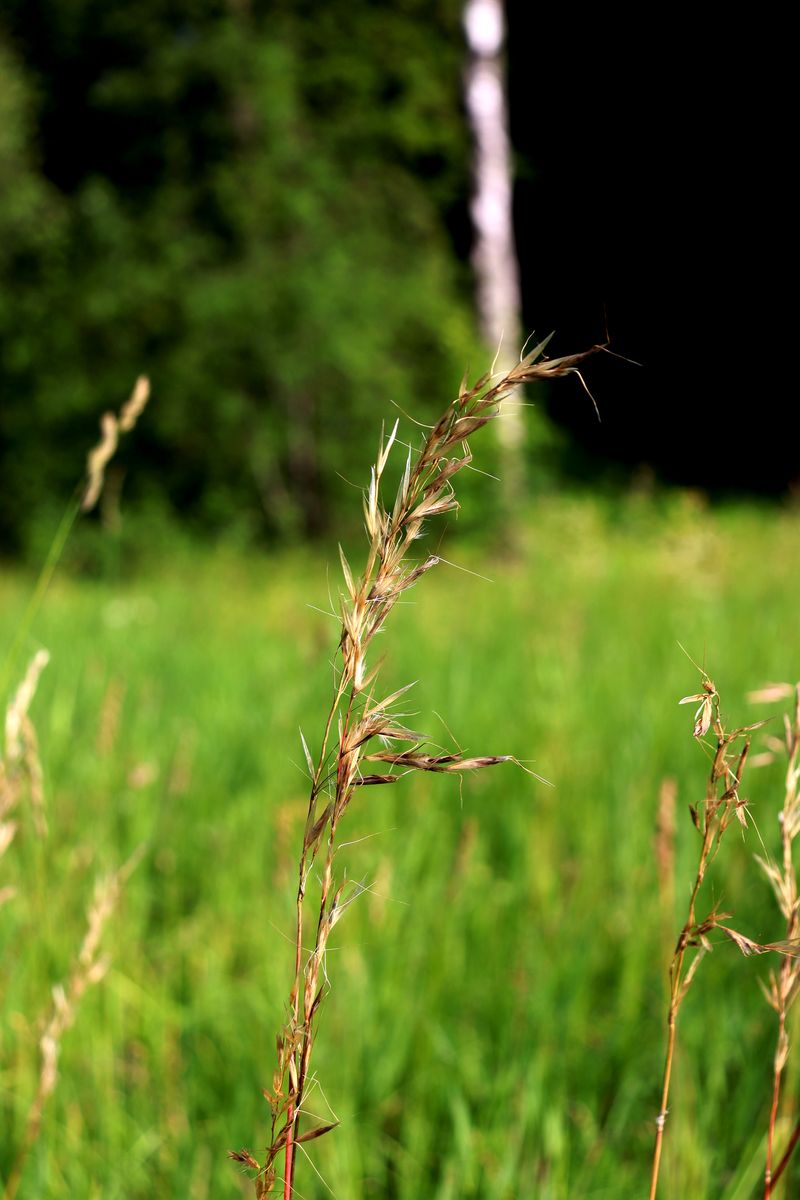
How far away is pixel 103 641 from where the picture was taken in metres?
3.91

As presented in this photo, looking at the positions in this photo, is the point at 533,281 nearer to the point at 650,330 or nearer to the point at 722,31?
the point at 650,330

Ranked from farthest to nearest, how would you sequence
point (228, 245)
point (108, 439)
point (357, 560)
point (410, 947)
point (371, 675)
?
point (228, 245)
point (357, 560)
point (410, 947)
point (108, 439)
point (371, 675)

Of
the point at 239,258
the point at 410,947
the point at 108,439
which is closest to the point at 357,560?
the point at 239,258

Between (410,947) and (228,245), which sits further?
(228,245)

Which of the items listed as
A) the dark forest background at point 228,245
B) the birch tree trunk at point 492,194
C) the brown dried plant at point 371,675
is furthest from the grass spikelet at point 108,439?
the birch tree trunk at point 492,194

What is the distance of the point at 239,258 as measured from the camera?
9312 millimetres

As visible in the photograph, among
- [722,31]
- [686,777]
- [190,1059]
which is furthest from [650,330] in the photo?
[190,1059]

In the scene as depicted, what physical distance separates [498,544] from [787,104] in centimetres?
863

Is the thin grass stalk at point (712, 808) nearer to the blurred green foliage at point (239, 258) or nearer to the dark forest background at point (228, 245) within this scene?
the dark forest background at point (228, 245)

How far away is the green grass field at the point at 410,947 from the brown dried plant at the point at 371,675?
33 millimetres

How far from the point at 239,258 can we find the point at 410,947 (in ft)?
27.8

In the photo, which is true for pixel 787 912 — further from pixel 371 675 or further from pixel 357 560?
pixel 357 560

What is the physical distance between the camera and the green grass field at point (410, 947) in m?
1.22

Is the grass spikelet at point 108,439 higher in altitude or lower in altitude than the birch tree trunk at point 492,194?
higher
